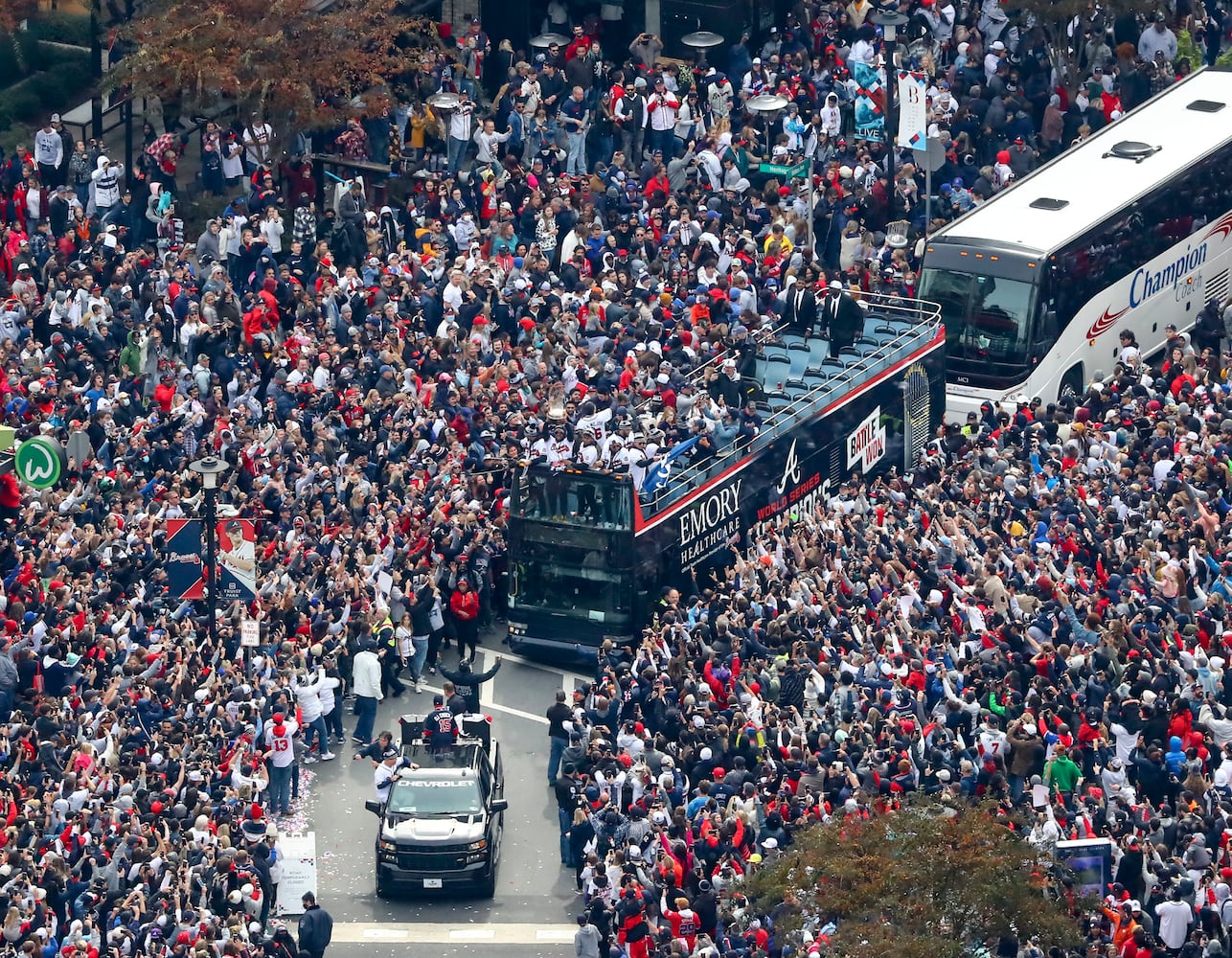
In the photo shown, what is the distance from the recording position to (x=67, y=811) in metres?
33.5

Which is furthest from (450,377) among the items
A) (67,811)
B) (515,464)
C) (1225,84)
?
(1225,84)

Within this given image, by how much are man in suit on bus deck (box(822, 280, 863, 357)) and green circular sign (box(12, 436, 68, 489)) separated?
37.4ft

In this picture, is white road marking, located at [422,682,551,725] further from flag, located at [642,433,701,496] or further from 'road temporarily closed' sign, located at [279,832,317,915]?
'road temporarily closed' sign, located at [279,832,317,915]

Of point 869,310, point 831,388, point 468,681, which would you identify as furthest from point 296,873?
point 869,310

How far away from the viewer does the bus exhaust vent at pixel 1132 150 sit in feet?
151

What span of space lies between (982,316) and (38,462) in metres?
14.5

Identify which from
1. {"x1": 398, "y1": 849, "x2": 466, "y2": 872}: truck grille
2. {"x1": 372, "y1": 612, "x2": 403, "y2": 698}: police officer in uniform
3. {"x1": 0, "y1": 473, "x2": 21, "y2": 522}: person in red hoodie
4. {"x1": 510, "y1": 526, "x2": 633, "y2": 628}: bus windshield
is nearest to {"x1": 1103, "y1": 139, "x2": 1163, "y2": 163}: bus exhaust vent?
{"x1": 510, "y1": 526, "x2": 633, "y2": 628}: bus windshield

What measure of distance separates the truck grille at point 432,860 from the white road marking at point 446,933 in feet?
2.18

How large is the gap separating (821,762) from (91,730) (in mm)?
8950

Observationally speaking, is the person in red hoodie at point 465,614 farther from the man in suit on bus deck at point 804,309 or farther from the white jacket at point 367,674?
the man in suit on bus deck at point 804,309

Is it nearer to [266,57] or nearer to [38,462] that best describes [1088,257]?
[266,57]

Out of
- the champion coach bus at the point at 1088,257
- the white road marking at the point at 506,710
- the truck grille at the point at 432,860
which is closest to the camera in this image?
the truck grille at the point at 432,860

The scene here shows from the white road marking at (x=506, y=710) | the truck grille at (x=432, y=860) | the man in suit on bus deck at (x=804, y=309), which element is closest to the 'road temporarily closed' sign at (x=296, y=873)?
the truck grille at (x=432, y=860)

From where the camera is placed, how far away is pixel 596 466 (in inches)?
1563
